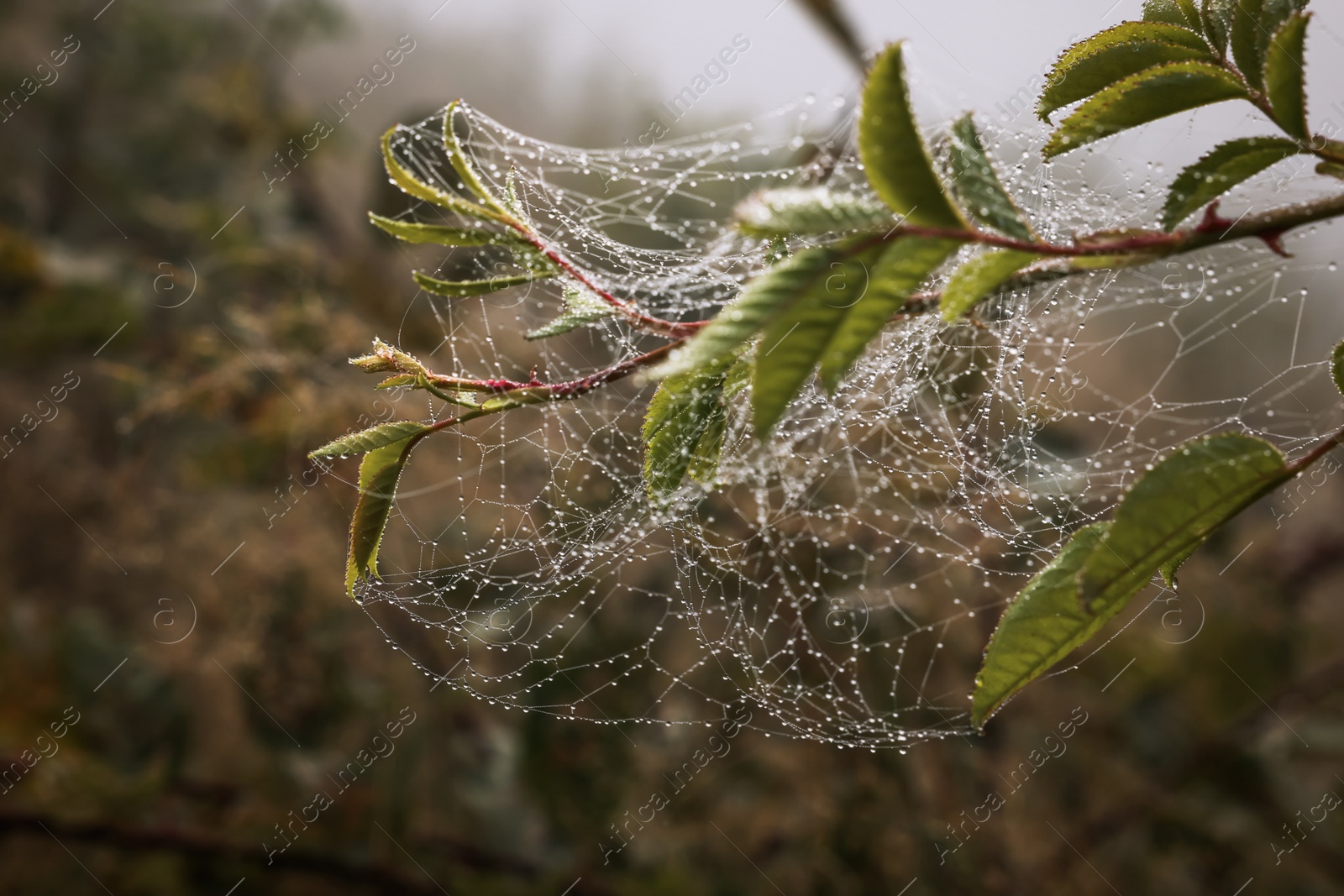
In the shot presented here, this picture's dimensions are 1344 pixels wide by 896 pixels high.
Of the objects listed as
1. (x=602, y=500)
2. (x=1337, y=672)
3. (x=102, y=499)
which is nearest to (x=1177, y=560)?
(x=602, y=500)

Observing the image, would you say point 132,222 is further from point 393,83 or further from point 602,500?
point 602,500

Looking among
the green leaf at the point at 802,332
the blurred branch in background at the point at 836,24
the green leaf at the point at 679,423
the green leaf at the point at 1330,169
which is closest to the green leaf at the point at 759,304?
the green leaf at the point at 802,332

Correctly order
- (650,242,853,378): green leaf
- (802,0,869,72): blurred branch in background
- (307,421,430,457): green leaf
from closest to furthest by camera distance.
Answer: (650,242,853,378): green leaf < (307,421,430,457): green leaf < (802,0,869,72): blurred branch in background

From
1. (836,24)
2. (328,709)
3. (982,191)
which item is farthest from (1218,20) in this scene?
(328,709)

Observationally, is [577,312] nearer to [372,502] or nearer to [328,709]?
[372,502]

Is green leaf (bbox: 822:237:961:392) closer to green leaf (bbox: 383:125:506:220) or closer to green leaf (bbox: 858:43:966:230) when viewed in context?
green leaf (bbox: 858:43:966:230)

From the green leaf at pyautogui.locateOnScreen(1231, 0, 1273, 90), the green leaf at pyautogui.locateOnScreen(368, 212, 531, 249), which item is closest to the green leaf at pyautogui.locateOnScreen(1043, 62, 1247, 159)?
the green leaf at pyautogui.locateOnScreen(1231, 0, 1273, 90)
